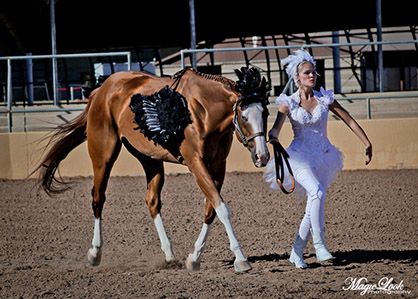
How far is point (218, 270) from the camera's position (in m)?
5.62

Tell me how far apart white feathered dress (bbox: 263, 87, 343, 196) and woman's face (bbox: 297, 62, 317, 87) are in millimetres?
174

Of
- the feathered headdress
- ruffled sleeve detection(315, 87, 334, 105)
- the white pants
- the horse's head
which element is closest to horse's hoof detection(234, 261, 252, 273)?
the white pants

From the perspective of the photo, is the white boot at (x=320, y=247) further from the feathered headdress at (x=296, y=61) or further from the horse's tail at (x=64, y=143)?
the horse's tail at (x=64, y=143)

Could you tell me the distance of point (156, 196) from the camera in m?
6.50

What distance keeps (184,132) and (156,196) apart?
3.50ft

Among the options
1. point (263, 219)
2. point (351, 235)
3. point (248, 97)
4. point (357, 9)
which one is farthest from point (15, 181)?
point (357, 9)

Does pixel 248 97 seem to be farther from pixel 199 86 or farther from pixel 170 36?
pixel 170 36

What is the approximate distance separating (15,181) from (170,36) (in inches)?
473

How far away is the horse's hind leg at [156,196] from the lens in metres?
6.18

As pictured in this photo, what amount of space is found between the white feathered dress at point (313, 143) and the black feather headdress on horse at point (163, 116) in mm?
906

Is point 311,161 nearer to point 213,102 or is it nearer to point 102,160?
point 213,102

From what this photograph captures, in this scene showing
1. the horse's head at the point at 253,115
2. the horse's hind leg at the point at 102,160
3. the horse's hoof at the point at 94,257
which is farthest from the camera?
the horse's hind leg at the point at 102,160

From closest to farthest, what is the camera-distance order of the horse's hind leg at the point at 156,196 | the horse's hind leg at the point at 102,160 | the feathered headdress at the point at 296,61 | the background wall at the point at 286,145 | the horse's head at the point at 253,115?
the horse's head at the point at 253,115 < the feathered headdress at the point at 296,61 < the horse's hind leg at the point at 156,196 < the horse's hind leg at the point at 102,160 < the background wall at the point at 286,145

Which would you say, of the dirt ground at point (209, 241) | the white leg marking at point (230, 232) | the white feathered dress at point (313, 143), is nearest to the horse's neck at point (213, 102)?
the white feathered dress at point (313, 143)
